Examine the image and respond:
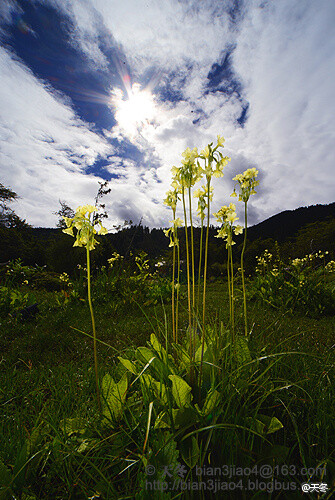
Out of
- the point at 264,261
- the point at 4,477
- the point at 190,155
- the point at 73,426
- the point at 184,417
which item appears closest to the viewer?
the point at 4,477

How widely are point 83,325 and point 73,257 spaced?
11.5 metres

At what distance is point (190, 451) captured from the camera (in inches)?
41.3

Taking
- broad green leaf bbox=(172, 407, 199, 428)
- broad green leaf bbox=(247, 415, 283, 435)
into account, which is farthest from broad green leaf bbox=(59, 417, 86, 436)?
broad green leaf bbox=(247, 415, 283, 435)

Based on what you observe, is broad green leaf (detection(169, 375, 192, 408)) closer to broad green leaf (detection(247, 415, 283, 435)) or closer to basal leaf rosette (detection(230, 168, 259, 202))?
broad green leaf (detection(247, 415, 283, 435))

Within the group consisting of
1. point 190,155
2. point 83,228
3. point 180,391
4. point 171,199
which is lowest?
point 180,391

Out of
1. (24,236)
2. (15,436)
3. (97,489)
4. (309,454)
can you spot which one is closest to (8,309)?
(15,436)

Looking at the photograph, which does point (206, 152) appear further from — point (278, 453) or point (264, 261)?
point (264, 261)

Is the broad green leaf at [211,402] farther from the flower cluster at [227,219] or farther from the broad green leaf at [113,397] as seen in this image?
the flower cluster at [227,219]

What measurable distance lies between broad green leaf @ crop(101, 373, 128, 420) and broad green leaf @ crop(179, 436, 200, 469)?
0.40 m

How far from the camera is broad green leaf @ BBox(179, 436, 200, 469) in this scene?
0.99m

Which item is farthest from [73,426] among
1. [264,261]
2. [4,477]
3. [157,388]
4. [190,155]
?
[264,261]

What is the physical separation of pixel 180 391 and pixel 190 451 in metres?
0.25

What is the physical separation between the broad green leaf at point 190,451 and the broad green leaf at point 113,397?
40 centimetres

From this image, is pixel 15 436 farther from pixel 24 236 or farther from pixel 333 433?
pixel 24 236
